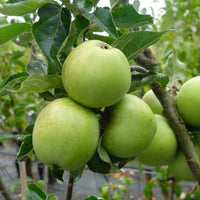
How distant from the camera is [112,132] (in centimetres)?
52

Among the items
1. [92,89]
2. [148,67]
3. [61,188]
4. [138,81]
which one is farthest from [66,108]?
[61,188]

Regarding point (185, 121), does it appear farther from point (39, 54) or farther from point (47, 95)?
point (39, 54)

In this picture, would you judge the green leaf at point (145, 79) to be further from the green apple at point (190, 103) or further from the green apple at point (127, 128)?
the green apple at point (190, 103)

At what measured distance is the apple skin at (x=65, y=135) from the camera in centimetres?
45

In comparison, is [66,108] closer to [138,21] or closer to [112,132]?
[112,132]

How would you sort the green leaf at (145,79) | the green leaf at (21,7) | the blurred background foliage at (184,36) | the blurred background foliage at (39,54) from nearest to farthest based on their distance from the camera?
1. the green leaf at (21,7)
2. the green leaf at (145,79)
3. the blurred background foliage at (39,54)
4. the blurred background foliage at (184,36)

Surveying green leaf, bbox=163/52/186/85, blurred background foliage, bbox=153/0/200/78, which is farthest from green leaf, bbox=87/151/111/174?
blurred background foliage, bbox=153/0/200/78

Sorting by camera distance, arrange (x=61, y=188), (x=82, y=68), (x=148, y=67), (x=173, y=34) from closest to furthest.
Answer: (x=82, y=68)
(x=148, y=67)
(x=173, y=34)
(x=61, y=188)

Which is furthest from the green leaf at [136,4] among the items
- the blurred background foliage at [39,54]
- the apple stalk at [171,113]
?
the blurred background foliage at [39,54]

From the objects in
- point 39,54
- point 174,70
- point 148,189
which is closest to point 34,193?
point 174,70

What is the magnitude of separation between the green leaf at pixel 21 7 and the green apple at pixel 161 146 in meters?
0.43

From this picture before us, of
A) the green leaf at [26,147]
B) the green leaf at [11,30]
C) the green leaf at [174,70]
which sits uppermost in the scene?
the green leaf at [11,30]

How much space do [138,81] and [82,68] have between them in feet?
0.46

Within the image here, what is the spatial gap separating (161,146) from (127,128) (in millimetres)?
199
